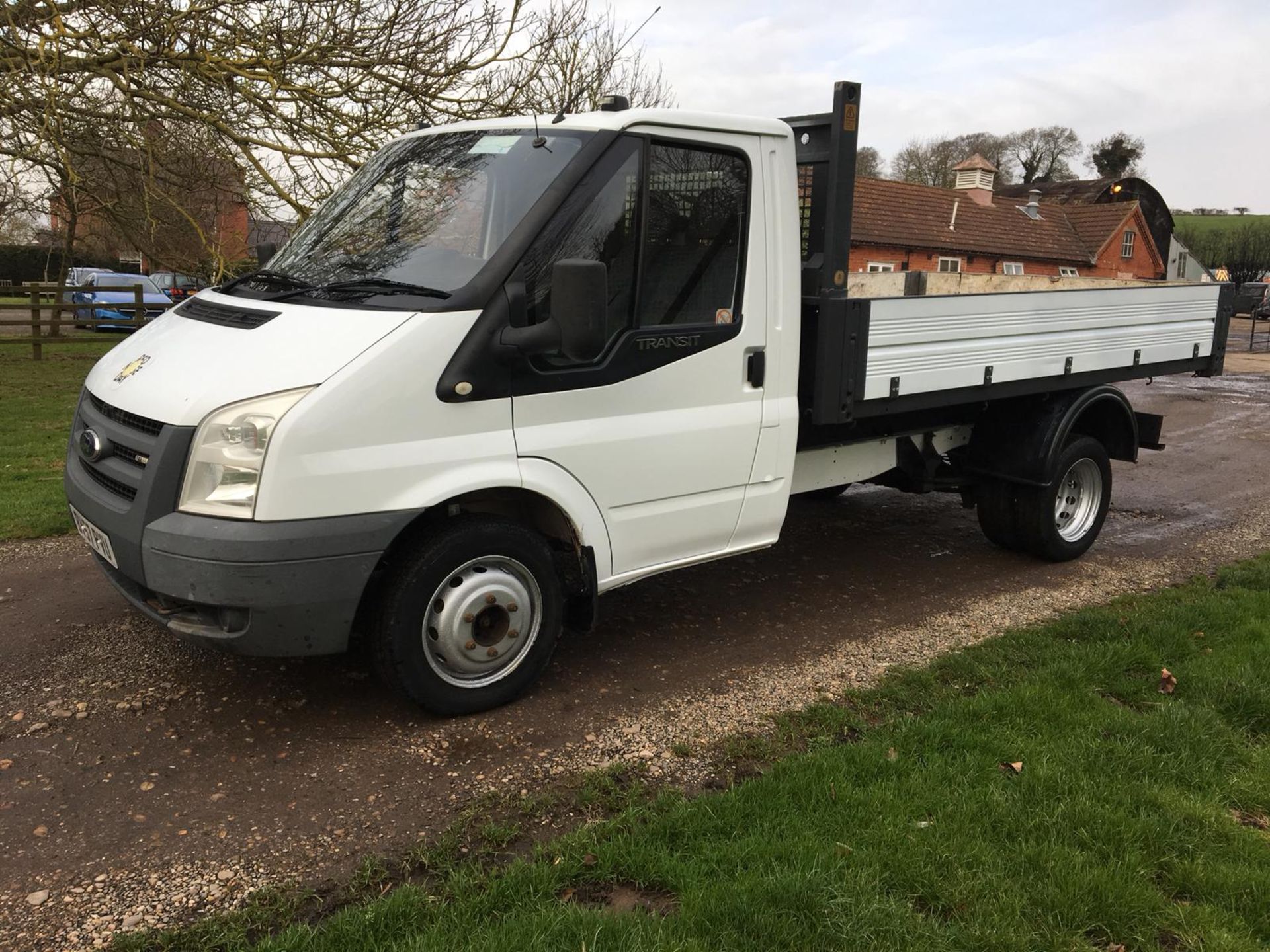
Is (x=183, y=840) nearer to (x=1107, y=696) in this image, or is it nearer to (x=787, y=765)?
(x=787, y=765)

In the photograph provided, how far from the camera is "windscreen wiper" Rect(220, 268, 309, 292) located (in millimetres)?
4160

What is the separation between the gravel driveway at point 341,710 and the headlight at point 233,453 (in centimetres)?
99

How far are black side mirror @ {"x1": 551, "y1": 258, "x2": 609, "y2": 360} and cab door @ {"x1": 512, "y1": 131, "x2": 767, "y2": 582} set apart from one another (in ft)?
0.71

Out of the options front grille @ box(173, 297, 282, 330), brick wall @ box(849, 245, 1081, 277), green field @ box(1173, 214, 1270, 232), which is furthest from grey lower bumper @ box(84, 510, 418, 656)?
green field @ box(1173, 214, 1270, 232)

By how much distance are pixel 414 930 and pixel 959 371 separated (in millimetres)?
4035

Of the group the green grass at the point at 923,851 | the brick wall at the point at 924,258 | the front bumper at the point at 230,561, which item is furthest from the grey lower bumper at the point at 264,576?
the brick wall at the point at 924,258

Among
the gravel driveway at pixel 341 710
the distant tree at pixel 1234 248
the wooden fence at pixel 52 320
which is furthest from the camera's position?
the distant tree at pixel 1234 248

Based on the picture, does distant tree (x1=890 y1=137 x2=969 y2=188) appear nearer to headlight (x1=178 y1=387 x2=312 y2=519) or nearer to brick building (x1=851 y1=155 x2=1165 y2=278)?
brick building (x1=851 y1=155 x2=1165 y2=278)

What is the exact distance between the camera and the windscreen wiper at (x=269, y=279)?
13.6ft

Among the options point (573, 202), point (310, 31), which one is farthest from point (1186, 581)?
point (310, 31)

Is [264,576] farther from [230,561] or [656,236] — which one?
[656,236]

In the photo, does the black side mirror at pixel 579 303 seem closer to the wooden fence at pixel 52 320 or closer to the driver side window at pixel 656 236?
the driver side window at pixel 656 236

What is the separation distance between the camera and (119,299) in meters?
24.8

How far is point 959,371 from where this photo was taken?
5.41m
